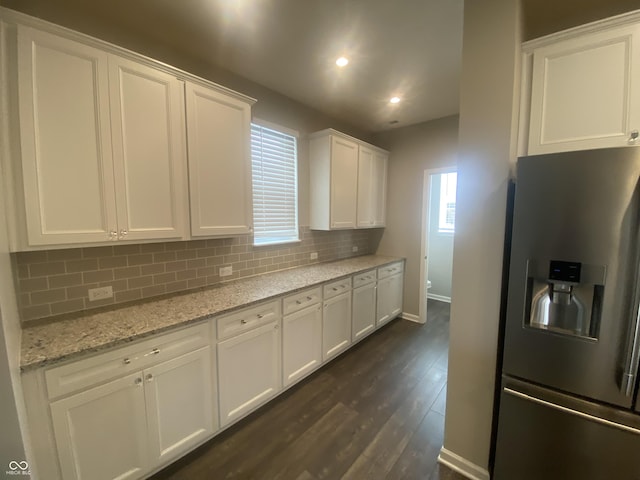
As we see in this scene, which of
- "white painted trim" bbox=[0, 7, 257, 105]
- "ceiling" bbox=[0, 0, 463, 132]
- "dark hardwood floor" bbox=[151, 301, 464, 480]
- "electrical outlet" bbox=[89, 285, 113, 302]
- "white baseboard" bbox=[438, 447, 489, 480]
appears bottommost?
"dark hardwood floor" bbox=[151, 301, 464, 480]

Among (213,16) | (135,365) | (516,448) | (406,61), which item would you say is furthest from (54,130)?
(516,448)

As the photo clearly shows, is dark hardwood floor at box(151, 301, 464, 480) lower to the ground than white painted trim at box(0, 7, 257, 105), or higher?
lower

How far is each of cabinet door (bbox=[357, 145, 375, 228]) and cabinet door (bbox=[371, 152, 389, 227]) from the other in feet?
0.18

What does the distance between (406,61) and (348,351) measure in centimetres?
296

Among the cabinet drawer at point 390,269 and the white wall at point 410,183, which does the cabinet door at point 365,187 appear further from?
the cabinet drawer at point 390,269

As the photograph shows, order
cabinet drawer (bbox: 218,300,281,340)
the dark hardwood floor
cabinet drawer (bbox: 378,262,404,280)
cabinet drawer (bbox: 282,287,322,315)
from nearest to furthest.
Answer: the dark hardwood floor < cabinet drawer (bbox: 218,300,281,340) < cabinet drawer (bbox: 282,287,322,315) < cabinet drawer (bbox: 378,262,404,280)

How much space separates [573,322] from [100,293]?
2684 mm

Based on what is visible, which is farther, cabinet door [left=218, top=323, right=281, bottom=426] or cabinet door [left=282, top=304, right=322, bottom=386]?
cabinet door [left=282, top=304, right=322, bottom=386]

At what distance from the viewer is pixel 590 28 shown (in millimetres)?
1270

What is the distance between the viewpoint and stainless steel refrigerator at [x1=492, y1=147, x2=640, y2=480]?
3.51ft

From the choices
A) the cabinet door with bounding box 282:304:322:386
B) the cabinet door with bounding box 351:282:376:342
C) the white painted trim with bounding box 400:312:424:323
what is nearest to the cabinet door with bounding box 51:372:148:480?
the cabinet door with bounding box 282:304:322:386

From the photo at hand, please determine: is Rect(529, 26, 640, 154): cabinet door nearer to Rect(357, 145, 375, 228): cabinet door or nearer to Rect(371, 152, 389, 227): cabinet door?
Rect(357, 145, 375, 228): cabinet door

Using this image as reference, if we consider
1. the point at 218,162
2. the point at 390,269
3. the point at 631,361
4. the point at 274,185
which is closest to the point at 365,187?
the point at 390,269

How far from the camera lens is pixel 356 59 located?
2123 millimetres
